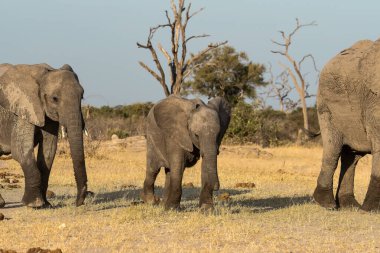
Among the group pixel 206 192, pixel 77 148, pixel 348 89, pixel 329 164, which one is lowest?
pixel 206 192

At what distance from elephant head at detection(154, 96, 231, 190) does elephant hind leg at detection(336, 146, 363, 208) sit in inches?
92.1

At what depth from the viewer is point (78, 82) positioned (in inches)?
479

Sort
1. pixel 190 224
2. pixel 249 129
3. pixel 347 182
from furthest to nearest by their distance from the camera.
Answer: pixel 249 129
pixel 347 182
pixel 190 224

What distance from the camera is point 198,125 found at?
11.4 metres

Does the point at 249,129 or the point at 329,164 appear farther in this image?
the point at 249,129

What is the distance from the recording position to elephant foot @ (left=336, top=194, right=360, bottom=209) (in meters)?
13.1

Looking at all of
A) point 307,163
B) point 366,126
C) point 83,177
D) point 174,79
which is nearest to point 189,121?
point 83,177

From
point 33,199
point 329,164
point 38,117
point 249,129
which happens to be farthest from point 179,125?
point 249,129

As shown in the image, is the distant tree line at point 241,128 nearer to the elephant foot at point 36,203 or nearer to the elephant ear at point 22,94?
the elephant ear at point 22,94

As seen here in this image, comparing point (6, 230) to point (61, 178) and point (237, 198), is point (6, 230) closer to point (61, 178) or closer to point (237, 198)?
point (237, 198)

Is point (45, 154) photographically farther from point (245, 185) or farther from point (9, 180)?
point (245, 185)

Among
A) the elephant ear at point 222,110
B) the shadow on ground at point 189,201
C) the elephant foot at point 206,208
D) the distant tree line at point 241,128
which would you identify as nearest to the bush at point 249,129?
the distant tree line at point 241,128

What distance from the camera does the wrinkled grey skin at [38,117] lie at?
1177 cm

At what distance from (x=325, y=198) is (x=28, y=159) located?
4.55 m
